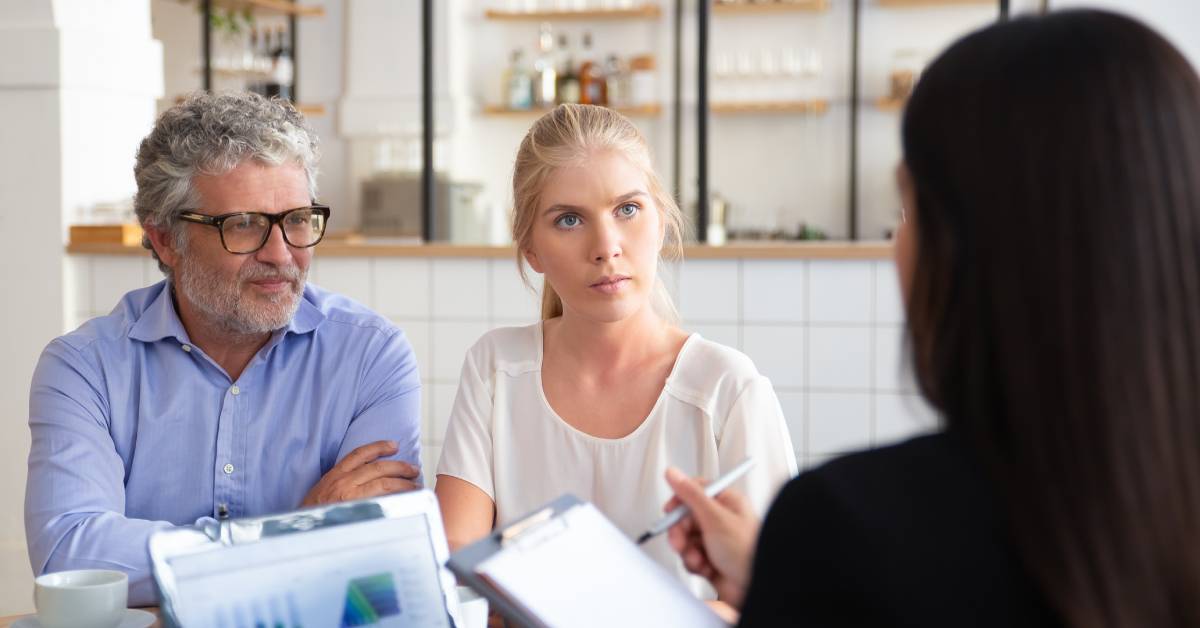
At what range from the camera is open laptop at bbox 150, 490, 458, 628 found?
3.01 feet

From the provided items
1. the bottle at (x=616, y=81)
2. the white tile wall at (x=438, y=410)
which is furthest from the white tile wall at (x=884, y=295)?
the bottle at (x=616, y=81)

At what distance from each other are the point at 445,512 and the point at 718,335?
5.13ft

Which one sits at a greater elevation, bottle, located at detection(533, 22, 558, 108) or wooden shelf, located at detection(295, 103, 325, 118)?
bottle, located at detection(533, 22, 558, 108)

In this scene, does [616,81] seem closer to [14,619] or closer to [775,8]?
[775,8]

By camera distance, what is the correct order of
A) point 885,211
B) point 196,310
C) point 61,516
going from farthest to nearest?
1. point 885,211
2. point 196,310
3. point 61,516

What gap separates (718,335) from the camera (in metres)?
2.97

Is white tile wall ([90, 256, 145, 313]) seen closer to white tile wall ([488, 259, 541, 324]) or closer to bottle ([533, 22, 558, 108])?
white tile wall ([488, 259, 541, 324])

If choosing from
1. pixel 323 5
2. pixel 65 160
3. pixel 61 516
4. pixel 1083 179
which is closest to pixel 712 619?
pixel 1083 179

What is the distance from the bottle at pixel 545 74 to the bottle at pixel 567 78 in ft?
0.10

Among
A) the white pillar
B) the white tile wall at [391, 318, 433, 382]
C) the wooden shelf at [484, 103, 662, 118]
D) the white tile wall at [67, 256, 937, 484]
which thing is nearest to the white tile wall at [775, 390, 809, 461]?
the white tile wall at [67, 256, 937, 484]

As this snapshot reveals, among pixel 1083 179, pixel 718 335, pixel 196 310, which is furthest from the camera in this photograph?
pixel 718 335

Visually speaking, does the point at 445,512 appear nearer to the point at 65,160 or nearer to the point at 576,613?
the point at 576,613

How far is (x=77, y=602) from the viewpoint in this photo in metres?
1.07

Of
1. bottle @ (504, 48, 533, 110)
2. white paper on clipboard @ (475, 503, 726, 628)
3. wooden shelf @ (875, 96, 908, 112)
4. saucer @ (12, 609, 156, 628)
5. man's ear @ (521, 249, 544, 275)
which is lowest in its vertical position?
saucer @ (12, 609, 156, 628)
